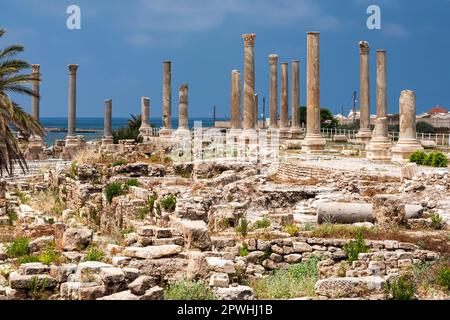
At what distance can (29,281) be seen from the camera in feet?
31.2

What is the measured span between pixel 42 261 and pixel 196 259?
8.82 feet

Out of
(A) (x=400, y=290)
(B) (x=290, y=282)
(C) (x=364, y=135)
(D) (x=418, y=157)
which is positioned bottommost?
(B) (x=290, y=282)

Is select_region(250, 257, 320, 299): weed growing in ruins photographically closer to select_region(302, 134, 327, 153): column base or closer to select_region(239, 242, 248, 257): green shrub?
select_region(239, 242, 248, 257): green shrub

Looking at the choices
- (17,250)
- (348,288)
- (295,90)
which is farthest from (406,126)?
(348,288)

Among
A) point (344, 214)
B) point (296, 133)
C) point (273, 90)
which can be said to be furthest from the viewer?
point (273, 90)

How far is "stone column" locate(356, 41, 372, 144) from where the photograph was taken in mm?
36844

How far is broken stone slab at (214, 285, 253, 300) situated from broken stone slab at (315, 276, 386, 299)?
1.06 metres

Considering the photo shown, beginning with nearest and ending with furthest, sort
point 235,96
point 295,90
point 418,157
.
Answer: point 418,157
point 235,96
point 295,90

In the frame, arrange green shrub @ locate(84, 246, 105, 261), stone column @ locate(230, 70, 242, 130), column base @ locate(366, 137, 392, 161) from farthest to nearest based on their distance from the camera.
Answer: stone column @ locate(230, 70, 242, 130), column base @ locate(366, 137, 392, 161), green shrub @ locate(84, 246, 105, 261)

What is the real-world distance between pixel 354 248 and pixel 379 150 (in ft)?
58.6

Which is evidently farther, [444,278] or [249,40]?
[249,40]

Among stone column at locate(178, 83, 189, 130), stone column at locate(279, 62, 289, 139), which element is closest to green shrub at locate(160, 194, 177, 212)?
stone column at locate(178, 83, 189, 130)

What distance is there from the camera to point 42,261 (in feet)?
36.8

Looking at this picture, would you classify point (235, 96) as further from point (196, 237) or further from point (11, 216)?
point (196, 237)
